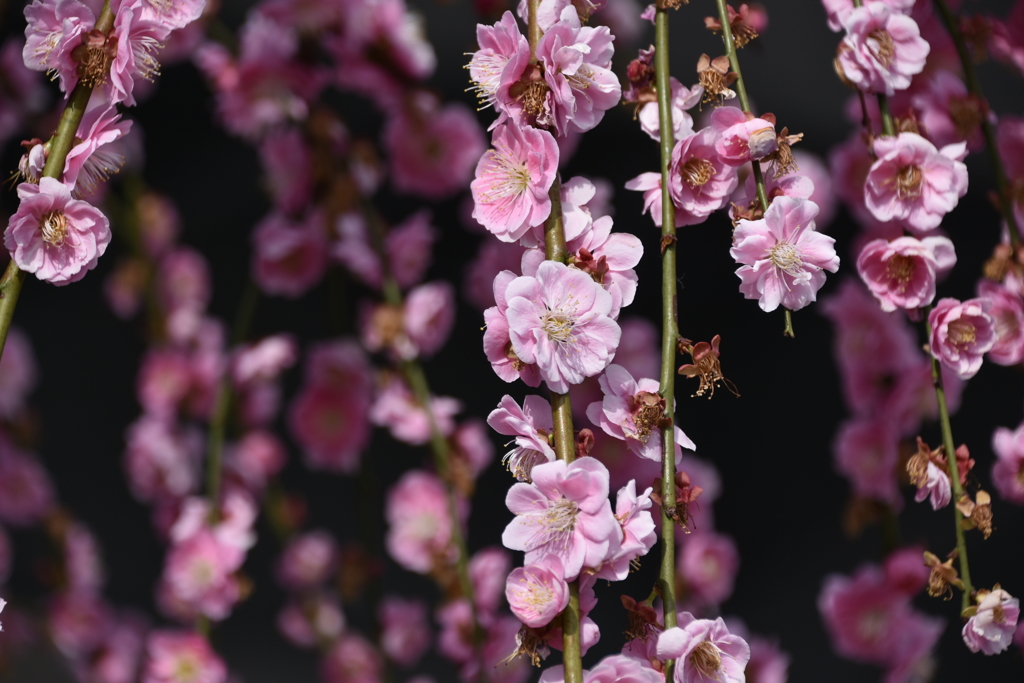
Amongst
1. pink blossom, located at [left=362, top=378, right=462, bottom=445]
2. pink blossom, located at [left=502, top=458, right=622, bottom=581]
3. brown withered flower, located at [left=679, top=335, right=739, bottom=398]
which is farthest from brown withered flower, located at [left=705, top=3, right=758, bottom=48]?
pink blossom, located at [left=362, top=378, right=462, bottom=445]

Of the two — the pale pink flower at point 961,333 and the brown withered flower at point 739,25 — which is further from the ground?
the brown withered flower at point 739,25

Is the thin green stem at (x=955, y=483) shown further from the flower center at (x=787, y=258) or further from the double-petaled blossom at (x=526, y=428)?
the double-petaled blossom at (x=526, y=428)

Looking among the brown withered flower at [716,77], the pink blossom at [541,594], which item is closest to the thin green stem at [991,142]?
the brown withered flower at [716,77]

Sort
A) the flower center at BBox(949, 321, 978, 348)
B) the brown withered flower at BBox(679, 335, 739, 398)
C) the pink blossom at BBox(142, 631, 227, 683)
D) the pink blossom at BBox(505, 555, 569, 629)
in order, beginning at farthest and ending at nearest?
the pink blossom at BBox(142, 631, 227, 683), the flower center at BBox(949, 321, 978, 348), the brown withered flower at BBox(679, 335, 739, 398), the pink blossom at BBox(505, 555, 569, 629)

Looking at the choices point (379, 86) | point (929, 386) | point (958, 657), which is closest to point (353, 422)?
point (379, 86)

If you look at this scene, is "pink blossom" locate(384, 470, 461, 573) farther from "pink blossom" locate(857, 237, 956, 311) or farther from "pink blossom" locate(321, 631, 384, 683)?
"pink blossom" locate(857, 237, 956, 311)

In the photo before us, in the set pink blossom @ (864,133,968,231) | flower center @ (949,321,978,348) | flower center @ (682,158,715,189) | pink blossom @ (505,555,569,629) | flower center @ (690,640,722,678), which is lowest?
flower center @ (690,640,722,678)

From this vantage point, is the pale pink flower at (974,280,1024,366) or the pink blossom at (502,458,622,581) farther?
the pale pink flower at (974,280,1024,366)
